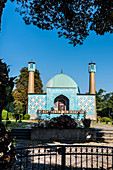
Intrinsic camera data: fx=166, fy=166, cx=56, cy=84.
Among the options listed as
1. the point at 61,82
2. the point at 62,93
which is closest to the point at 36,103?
the point at 62,93

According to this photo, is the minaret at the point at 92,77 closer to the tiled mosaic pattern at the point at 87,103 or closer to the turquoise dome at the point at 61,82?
the tiled mosaic pattern at the point at 87,103

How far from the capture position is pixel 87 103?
2808 centimetres

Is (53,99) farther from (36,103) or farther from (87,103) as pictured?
(87,103)

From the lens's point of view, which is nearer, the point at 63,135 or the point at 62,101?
the point at 63,135

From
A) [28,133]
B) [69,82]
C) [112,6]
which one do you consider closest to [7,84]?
[112,6]

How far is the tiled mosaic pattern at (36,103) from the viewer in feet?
90.9

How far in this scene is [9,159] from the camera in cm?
225

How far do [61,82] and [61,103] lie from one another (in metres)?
4.11

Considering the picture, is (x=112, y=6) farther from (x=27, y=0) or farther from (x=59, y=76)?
(x=59, y=76)

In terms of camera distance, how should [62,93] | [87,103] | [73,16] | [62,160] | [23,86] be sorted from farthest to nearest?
1. [23,86]
2. [62,93]
3. [87,103]
4. [73,16]
5. [62,160]

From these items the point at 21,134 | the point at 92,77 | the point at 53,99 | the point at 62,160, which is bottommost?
the point at 21,134

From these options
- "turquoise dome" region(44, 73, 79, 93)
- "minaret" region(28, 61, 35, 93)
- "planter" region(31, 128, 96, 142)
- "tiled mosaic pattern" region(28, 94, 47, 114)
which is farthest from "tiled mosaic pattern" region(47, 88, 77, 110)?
"planter" region(31, 128, 96, 142)

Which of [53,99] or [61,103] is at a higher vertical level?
[53,99]

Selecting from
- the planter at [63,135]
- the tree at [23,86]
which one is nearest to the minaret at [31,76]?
the tree at [23,86]
